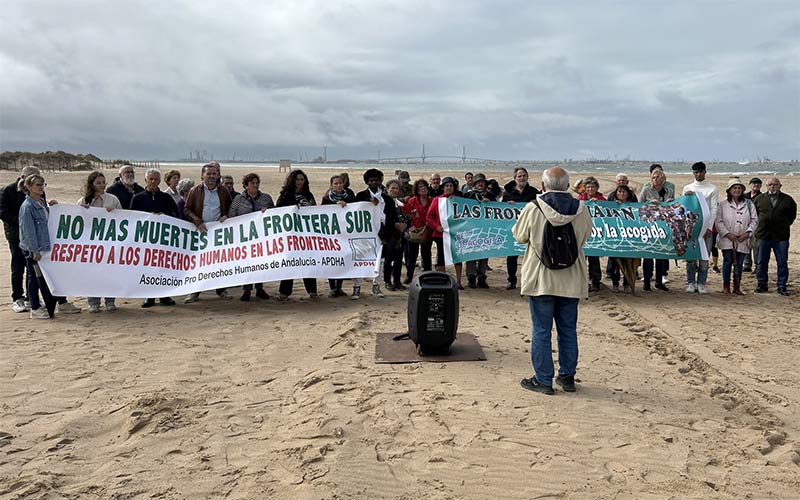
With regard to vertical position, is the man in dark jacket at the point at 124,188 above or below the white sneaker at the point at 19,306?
above

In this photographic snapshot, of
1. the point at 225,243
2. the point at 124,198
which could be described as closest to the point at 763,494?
the point at 225,243

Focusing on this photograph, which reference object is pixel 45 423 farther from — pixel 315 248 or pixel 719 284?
pixel 719 284

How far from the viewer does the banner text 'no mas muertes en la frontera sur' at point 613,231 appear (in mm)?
9852

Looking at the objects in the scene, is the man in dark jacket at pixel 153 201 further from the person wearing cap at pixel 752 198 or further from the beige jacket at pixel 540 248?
the person wearing cap at pixel 752 198

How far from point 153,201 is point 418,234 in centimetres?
425

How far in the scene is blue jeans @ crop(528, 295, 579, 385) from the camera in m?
5.19

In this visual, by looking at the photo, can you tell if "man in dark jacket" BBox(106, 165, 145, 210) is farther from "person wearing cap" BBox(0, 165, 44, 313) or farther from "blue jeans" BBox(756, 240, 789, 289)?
"blue jeans" BBox(756, 240, 789, 289)

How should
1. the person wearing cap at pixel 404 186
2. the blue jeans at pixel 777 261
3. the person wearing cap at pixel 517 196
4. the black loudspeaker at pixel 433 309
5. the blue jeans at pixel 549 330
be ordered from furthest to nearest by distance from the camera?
the person wearing cap at pixel 404 186 → the person wearing cap at pixel 517 196 → the blue jeans at pixel 777 261 → the black loudspeaker at pixel 433 309 → the blue jeans at pixel 549 330

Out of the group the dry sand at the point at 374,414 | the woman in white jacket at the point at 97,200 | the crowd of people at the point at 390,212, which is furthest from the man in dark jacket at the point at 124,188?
the dry sand at the point at 374,414

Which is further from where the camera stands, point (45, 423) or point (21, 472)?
point (45, 423)

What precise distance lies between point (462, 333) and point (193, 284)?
4188mm

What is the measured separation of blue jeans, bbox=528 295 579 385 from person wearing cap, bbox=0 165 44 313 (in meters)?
6.96

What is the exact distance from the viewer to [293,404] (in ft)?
16.9

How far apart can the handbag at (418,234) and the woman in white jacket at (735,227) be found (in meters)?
5.04
